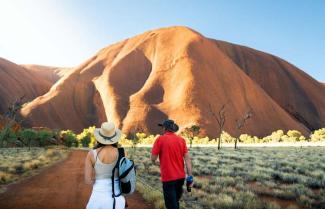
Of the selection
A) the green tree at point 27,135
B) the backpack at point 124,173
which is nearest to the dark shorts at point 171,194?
the backpack at point 124,173

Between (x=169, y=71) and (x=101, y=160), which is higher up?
(x=169, y=71)

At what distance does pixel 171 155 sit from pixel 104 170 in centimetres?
225

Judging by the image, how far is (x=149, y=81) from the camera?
110250 millimetres

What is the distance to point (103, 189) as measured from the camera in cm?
498

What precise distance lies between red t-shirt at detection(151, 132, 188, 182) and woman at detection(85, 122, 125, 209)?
205cm

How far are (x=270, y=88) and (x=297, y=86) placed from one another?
10.8 meters

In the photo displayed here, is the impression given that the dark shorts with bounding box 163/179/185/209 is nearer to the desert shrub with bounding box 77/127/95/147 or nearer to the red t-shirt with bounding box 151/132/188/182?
the red t-shirt with bounding box 151/132/188/182

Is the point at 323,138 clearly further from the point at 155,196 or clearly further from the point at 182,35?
the point at 155,196

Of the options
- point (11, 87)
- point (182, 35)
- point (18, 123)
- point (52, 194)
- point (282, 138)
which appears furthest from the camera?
point (11, 87)

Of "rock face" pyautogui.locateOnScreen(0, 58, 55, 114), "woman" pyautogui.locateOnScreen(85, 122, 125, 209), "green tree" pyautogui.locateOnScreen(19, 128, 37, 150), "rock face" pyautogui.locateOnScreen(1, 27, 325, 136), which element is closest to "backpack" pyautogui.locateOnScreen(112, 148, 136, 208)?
"woman" pyautogui.locateOnScreen(85, 122, 125, 209)

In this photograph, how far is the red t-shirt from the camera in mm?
7066

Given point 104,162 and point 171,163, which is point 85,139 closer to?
point 171,163

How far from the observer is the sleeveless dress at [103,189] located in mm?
4914

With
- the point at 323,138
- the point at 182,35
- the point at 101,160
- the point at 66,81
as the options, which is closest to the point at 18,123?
the point at 66,81
